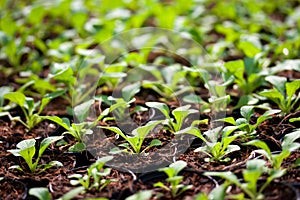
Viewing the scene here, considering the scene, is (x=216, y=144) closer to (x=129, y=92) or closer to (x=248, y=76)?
(x=129, y=92)

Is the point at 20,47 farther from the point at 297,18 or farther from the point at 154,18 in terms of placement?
the point at 297,18

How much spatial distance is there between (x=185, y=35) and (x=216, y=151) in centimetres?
116

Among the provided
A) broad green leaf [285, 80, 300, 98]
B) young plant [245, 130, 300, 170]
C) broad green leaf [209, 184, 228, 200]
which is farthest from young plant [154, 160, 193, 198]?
broad green leaf [285, 80, 300, 98]

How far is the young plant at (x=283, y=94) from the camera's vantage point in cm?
195

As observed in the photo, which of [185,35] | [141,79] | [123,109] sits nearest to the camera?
[123,109]

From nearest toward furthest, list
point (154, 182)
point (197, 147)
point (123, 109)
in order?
point (154, 182) < point (197, 147) < point (123, 109)

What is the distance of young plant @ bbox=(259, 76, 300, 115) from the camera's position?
1.95m

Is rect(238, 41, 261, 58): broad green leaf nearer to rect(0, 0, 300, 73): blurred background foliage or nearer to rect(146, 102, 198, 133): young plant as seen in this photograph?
rect(0, 0, 300, 73): blurred background foliage

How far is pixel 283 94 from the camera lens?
202cm

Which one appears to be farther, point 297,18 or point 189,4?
point 189,4

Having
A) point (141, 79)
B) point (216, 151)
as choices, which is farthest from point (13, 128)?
point (216, 151)

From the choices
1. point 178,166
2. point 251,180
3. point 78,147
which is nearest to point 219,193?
point 251,180

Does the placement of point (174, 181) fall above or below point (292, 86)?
below

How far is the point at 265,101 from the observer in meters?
2.22
